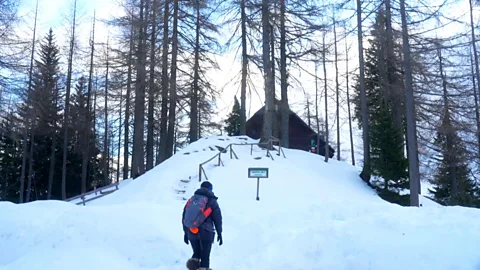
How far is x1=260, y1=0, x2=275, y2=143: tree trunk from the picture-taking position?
22.1 meters

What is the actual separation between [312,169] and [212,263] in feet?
46.0

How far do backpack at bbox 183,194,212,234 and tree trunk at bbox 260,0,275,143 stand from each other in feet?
51.2

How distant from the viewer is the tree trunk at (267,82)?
22.1m

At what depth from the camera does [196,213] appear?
6.26 m

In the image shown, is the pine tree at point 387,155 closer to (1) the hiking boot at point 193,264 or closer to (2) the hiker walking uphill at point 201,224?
(2) the hiker walking uphill at point 201,224

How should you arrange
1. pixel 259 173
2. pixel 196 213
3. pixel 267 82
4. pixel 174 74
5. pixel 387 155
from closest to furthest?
pixel 196 213 < pixel 259 173 < pixel 387 155 < pixel 267 82 < pixel 174 74

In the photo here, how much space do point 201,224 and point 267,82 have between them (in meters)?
16.5

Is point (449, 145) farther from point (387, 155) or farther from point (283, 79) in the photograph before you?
point (283, 79)

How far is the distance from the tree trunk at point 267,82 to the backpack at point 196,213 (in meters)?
15.6

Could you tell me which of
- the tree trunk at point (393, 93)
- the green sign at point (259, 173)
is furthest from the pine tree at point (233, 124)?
the green sign at point (259, 173)

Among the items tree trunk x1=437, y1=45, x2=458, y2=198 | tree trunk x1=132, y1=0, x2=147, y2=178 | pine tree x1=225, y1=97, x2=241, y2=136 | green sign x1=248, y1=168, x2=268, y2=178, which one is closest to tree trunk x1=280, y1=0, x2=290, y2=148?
tree trunk x1=132, y1=0, x2=147, y2=178

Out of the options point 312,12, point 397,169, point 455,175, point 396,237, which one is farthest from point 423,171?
point 396,237

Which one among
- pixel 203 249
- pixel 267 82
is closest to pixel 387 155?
pixel 267 82

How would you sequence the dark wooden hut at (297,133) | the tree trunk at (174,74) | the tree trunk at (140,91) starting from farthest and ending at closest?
the dark wooden hut at (297,133), the tree trunk at (174,74), the tree trunk at (140,91)
